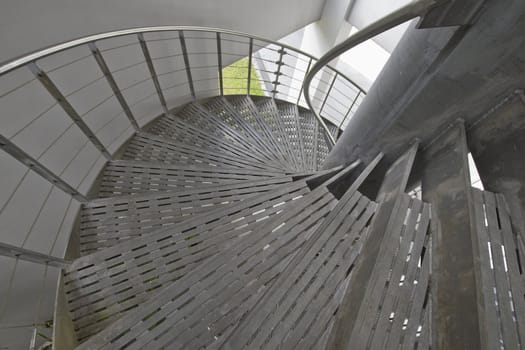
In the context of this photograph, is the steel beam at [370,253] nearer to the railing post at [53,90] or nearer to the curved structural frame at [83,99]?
the curved structural frame at [83,99]

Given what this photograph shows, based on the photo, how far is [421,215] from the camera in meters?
1.24

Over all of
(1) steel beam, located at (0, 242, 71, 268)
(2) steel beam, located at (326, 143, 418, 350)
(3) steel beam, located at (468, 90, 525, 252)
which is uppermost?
(3) steel beam, located at (468, 90, 525, 252)

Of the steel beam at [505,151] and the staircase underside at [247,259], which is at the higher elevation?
the steel beam at [505,151]

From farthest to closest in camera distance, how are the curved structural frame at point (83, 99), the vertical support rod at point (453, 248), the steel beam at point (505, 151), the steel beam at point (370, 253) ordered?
the curved structural frame at point (83, 99) < the steel beam at point (505, 151) < the steel beam at point (370, 253) < the vertical support rod at point (453, 248)

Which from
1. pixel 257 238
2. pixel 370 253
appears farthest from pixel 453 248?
pixel 257 238

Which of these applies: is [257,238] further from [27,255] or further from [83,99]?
[83,99]

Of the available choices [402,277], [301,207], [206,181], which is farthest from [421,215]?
[206,181]

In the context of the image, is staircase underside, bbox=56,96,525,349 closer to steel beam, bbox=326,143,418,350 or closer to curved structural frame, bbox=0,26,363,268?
steel beam, bbox=326,143,418,350

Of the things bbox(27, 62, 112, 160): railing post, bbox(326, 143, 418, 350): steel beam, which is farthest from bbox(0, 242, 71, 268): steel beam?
bbox(326, 143, 418, 350): steel beam

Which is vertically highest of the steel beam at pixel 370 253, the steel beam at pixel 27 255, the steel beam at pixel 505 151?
the steel beam at pixel 505 151

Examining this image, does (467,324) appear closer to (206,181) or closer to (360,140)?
(360,140)

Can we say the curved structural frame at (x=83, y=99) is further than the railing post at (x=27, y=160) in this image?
Yes

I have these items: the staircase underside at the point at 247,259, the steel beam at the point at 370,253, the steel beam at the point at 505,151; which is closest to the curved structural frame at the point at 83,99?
the staircase underside at the point at 247,259

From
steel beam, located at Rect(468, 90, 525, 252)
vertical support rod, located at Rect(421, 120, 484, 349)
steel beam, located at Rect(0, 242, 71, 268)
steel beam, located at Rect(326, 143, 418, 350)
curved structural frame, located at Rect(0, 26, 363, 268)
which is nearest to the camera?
vertical support rod, located at Rect(421, 120, 484, 349)
